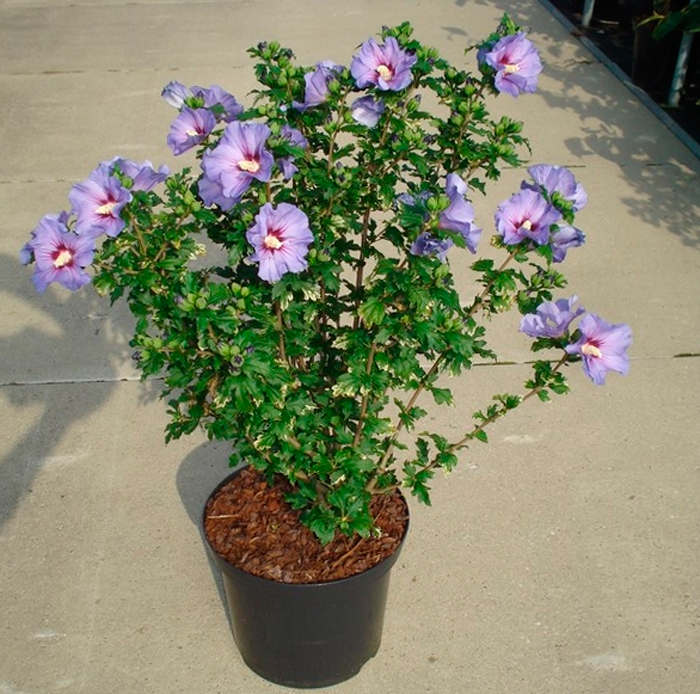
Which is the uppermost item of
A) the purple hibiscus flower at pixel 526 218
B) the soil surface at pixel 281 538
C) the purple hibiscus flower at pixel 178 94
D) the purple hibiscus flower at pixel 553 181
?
the purple hibiscus flower at pixel 178 94

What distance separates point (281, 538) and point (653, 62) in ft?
17.3

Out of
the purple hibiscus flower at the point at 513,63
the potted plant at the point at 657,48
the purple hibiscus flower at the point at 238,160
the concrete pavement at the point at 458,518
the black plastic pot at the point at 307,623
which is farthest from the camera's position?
the potted plant at the point at 657,48

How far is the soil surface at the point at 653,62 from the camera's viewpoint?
639 centimetres

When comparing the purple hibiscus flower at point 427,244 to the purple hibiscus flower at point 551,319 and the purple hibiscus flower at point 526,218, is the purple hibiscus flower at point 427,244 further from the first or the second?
the purple hibiscus flower at point 551,319

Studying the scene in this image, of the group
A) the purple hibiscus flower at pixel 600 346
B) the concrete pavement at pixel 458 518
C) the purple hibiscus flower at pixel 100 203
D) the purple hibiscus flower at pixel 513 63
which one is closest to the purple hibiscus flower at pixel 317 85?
the purple hibiscus flower at pixel 513 63

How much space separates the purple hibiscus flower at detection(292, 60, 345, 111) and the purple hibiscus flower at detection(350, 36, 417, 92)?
44mm

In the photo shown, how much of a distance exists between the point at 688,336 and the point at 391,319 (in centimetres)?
250

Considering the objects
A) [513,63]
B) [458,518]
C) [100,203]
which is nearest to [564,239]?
[513,63]

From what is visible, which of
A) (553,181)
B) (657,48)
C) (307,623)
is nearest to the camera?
(553,181)

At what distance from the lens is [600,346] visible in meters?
2.03

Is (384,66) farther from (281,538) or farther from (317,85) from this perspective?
(281,538)

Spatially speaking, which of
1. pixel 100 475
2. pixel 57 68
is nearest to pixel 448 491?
pixel 100 475

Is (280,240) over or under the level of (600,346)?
over

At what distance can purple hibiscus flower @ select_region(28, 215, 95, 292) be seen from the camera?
1869 mm
